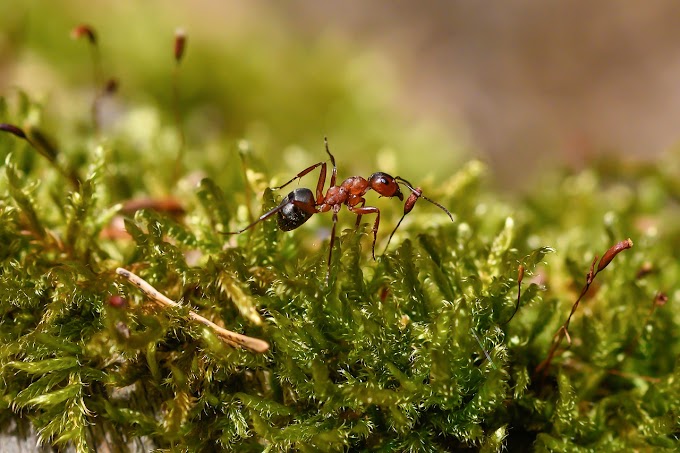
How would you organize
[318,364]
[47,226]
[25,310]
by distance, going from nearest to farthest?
[318,364]
[25,310]
[47,226]

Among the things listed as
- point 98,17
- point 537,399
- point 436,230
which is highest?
point 98,17

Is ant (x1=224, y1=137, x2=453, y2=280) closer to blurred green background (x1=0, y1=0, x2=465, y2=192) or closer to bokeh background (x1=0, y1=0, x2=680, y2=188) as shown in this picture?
bokeh background (x1=0, y1=0, x2=680, y2=188)

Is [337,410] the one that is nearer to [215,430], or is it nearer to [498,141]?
[215,430]

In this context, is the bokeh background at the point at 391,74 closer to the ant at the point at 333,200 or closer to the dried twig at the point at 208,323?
the ant at the point at 333,200

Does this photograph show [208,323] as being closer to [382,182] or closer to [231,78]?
[382,182]

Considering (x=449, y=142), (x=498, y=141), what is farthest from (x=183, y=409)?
(x=498, y=141)

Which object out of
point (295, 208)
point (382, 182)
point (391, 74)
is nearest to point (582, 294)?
point (382, 182)
